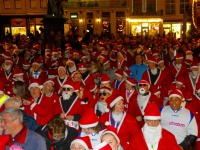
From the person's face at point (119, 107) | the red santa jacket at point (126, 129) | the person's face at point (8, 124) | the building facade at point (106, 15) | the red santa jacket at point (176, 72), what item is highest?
the building facade at point (106, 15)

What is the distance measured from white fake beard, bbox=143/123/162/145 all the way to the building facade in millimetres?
47686

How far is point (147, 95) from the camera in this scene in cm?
880

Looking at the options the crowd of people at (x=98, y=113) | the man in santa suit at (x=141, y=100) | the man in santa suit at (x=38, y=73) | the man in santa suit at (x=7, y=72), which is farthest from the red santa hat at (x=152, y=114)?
the man in santa suit at (x=7, y=72)

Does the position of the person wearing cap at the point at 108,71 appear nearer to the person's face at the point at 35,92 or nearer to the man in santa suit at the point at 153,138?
the person's face at the point at 35,92

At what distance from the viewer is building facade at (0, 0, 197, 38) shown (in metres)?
54.0

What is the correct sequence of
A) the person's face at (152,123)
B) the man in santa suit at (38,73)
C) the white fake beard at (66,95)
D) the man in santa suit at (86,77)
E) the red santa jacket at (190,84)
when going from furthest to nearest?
the man in santa suit at (38,73) → the man in santa suit at (86,77) → the red santa jacket at (190,84) → the white fake beard at (66,95) → the person's face at (152,123)

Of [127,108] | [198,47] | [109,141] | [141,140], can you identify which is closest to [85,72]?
[127,108]

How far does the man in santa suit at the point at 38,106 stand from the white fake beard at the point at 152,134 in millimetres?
2411

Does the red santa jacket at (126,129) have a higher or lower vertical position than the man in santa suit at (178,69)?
lower

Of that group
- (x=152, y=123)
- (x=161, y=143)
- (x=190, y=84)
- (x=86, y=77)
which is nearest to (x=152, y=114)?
(x=152, y=123)

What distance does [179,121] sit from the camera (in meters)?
7.17

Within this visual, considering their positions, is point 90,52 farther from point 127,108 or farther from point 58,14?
point 127,108

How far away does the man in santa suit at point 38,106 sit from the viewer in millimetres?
7629

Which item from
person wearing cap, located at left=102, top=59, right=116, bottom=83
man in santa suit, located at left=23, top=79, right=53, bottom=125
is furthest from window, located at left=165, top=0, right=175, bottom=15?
man in santa suit, located at left=23, top=79, right=53, bottom=125
